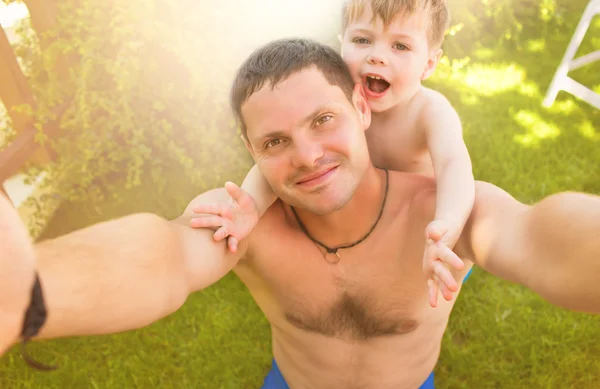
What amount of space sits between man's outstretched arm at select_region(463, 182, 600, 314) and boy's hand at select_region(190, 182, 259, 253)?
2.27 ft

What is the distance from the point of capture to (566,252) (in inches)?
40.9

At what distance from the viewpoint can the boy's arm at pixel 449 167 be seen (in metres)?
1.49

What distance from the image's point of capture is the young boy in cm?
179

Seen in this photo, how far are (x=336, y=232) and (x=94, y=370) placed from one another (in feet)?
6.67

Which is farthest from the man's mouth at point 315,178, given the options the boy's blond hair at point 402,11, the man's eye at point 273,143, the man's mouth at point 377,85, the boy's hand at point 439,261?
the boy's blond hair at point 402,11

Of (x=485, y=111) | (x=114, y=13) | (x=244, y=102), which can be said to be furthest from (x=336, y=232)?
(x=485, y=111)

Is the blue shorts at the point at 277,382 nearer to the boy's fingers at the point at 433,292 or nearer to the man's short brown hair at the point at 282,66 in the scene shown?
the boy's fingers at the point at 433,292

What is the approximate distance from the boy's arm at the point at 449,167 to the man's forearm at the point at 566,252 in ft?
1.01

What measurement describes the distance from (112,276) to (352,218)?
938 mm

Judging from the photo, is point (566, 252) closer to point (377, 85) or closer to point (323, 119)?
point (323, 119)

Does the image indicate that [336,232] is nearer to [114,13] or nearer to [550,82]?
[114,13]

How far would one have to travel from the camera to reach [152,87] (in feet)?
9.82

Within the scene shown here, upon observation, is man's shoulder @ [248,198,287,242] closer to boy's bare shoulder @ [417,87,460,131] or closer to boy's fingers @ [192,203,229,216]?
boy's fingers @ [192,203,229,216]

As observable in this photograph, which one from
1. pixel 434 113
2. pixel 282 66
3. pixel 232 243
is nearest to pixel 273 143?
pixel 282 66
